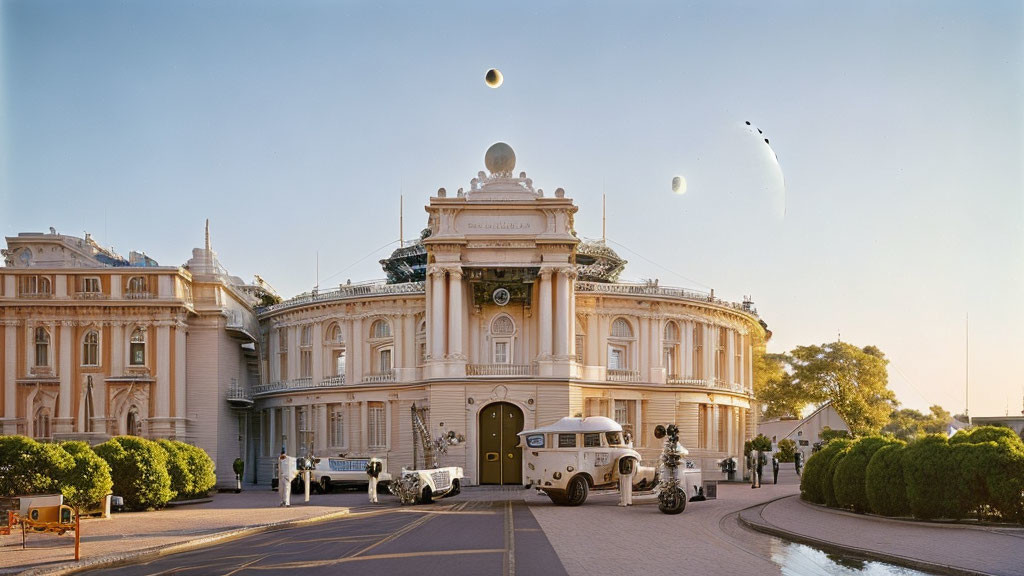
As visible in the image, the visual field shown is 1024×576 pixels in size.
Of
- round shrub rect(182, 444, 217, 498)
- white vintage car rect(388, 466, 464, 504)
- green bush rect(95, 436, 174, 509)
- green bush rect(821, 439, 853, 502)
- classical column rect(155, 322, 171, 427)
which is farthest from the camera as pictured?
classical column rect(155, 322, 171, 427)

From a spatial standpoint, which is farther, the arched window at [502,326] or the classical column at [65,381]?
the arched window at [502,326]

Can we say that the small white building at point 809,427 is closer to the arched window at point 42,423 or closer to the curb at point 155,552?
the arched window at point 42,423

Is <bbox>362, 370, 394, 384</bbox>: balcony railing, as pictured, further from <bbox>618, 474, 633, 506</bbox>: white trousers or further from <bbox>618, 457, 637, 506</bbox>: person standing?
<bbox>618, 474, 633, 506</bbox>: white trousers

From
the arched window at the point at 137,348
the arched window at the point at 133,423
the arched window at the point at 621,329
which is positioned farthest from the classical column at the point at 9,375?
the arched window at the point at 621,329

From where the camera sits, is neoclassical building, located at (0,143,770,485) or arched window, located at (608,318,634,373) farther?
arched window, located at (608,318,634,373)

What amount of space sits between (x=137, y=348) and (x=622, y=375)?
31055 mm

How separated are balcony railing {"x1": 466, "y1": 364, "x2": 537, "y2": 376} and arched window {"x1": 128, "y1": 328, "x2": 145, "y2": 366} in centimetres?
2136

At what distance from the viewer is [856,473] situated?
36.9m

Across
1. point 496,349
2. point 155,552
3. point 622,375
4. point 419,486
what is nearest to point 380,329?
point 496,349

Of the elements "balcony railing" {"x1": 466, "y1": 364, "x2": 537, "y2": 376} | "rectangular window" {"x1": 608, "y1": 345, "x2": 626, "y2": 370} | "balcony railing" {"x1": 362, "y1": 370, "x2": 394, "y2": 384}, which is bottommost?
"balcony railing" {"x1": 362, "y1": 370, "x2": 394, "y2": 384}

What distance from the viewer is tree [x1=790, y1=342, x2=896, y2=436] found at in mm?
93688

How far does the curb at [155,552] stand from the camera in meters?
23.6

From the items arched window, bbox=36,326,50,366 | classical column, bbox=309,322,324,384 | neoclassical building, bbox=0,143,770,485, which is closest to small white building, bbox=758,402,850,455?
neoclassical building, bbox=0,143,770,485

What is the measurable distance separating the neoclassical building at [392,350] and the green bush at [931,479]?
3400 centimetres
